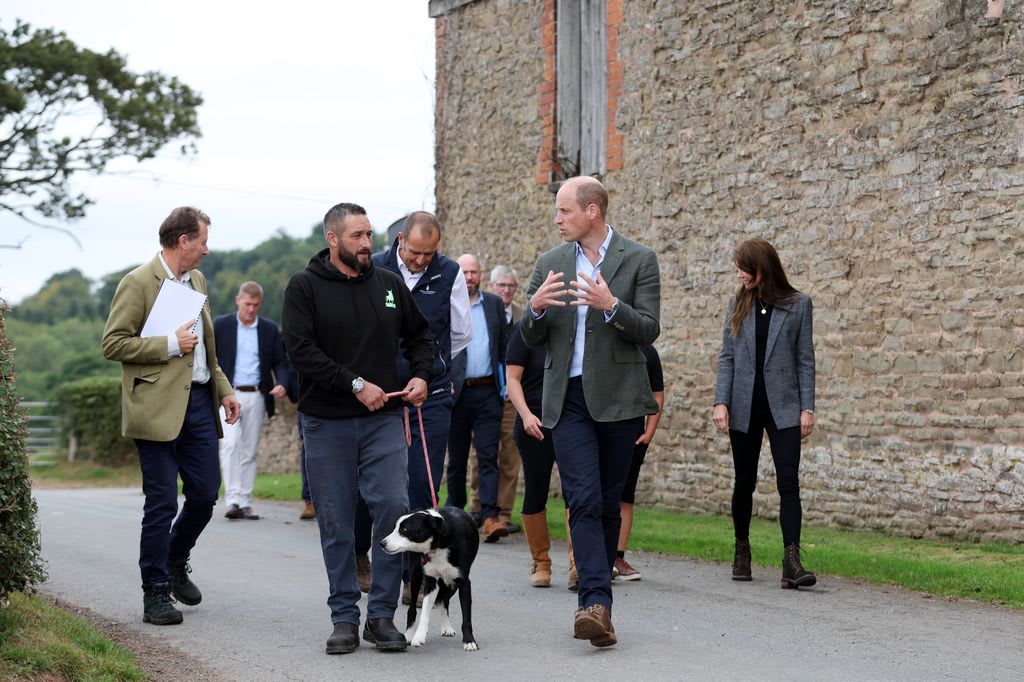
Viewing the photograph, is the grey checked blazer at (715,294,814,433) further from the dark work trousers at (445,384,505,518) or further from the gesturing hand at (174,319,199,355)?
the gesturing hand at (174,319,199,355)

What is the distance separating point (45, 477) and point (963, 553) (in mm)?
19499

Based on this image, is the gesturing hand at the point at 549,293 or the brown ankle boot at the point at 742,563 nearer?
the gesturing hand at the point at 549,293

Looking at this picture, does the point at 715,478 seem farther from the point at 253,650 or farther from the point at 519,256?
the point at 253,650

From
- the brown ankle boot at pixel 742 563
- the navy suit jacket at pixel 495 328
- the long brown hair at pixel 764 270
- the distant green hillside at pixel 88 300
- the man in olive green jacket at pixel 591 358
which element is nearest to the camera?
the man in olive green jacket at pixel 591 358

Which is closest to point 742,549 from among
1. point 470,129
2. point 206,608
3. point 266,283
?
point 206,608

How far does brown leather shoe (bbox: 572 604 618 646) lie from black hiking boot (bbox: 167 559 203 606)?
105 inches

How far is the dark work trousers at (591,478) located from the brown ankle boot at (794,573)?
181 cm

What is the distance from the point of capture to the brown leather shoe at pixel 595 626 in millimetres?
5988

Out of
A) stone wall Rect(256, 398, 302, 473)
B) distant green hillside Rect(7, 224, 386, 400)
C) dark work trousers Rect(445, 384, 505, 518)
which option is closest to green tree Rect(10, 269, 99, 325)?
distant green hillside Rect(7, 224, 386, 400)

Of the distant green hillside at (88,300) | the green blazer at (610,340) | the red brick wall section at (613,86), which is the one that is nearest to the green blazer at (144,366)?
the green blazer at (610,340)

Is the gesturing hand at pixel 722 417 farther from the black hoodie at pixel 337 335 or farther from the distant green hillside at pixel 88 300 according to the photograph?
the distant green hillside at pixel 88 300

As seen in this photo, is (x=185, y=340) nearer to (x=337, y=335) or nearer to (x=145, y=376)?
(x=145, y=376)

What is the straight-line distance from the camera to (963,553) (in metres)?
9.19

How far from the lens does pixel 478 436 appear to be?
34.9 feet
